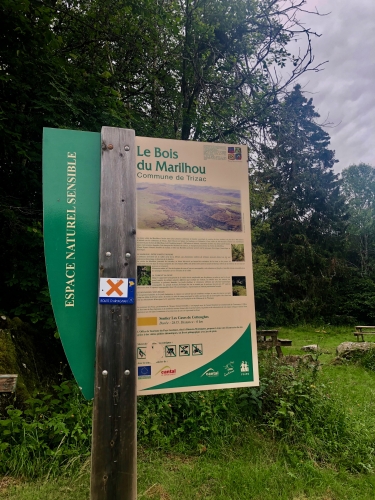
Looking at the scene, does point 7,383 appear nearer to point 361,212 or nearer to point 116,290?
point 116,290

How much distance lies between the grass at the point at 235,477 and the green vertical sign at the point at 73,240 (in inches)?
61.1

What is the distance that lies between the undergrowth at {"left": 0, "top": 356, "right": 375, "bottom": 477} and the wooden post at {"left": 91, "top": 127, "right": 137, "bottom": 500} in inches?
57.7

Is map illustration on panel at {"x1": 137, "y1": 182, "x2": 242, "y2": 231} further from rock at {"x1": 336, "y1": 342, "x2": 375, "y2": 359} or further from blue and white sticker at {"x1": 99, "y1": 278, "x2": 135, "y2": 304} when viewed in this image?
rock at {"x1": 336, "y1": 342, "x2": 375, "y2": 359}

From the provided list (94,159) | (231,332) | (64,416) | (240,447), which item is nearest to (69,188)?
(94,159)

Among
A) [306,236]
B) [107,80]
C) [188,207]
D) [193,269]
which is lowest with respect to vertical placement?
[193,269]

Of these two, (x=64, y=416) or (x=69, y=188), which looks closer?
(x=69, y=188)

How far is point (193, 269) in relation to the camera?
7.33ft

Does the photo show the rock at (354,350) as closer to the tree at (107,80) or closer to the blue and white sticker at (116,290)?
the tree at (107,80)

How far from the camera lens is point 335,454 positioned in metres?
3.46

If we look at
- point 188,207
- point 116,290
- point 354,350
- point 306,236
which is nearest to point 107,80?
point 188,207

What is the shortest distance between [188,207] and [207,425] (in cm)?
262

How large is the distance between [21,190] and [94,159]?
3890 mm

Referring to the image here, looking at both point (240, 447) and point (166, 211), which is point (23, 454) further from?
point (166, 211)

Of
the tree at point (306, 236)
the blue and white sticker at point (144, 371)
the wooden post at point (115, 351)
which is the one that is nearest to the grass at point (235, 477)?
the wooden post at point (115, 351)
